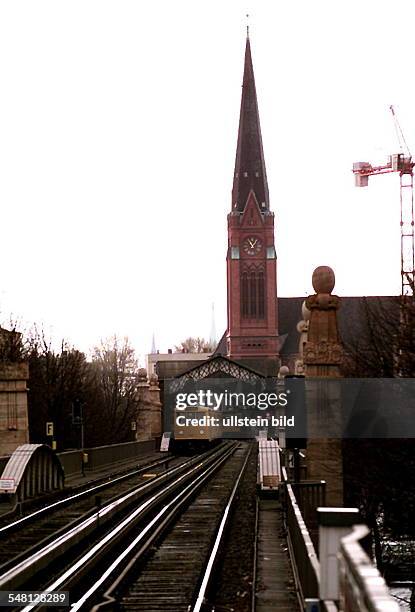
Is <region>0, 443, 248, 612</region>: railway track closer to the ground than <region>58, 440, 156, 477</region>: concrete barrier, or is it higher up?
higher up

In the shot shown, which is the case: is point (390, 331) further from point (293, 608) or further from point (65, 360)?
point (65, 360)

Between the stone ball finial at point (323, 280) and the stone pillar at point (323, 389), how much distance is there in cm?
13

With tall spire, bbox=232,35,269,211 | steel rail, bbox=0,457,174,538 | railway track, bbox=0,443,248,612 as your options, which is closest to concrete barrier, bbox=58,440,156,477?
steel rail, bbox=0,457,174,538

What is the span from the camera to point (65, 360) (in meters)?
55.0

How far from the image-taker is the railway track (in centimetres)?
1261

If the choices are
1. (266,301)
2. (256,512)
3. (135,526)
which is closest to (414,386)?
(256,512)

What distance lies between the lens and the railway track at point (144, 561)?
12.6 m

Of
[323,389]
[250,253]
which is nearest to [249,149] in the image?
[250,253]

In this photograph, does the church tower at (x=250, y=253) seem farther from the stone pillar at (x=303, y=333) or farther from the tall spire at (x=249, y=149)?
the stone pillar at (x=303, y=333)

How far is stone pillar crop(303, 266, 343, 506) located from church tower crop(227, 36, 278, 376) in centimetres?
12842

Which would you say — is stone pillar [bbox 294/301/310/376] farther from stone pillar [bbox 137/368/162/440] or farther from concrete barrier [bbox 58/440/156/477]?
stone pillar [bbox 137/368/162/440]

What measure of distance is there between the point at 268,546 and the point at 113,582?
451 cm

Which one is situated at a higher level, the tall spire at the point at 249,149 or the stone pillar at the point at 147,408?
the tall spire at the point at 249,149

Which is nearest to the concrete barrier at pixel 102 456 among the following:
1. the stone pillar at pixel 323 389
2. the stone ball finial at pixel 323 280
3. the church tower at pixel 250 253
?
the stone pillar at pixel 323 389
